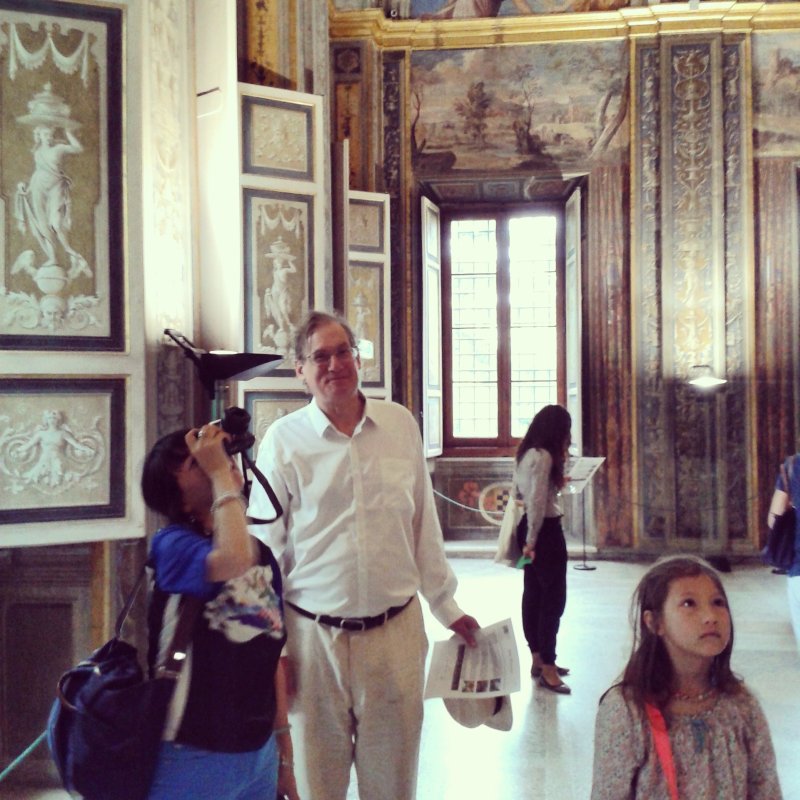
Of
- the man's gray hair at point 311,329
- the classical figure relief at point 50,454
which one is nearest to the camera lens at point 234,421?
the man's gray hair at point 311,329

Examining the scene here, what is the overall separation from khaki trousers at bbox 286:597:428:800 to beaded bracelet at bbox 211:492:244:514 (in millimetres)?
681

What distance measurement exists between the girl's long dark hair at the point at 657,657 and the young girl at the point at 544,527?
302 centimetres

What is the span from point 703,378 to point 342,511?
835cm

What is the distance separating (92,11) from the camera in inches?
149

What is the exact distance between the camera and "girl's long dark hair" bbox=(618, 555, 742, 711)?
2.08m

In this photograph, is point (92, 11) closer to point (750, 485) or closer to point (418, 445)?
point (418, 445)

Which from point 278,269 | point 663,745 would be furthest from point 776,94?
point 663,745

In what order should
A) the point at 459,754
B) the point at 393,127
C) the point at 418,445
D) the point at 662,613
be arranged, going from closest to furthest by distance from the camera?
the point at 662,613, the point at 418,445, the point at 459,754, the point at 393,127

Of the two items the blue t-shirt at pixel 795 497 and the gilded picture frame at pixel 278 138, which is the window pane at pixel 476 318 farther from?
the blue t-shirt at pixel 795 497

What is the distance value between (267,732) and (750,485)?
938 centimetres

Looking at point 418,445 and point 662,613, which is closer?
point 662,613

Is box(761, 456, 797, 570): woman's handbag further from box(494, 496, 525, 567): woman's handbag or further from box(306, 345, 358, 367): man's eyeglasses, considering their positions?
box(306, 345, 358, 367): man's eyeglasses

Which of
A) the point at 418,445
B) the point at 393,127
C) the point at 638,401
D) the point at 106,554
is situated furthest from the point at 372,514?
the point at 393,127

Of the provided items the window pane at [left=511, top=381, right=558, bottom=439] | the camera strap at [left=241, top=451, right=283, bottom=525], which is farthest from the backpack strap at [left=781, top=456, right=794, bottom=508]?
the window pane at [left=511, top=381, right=558, bottom=439]
